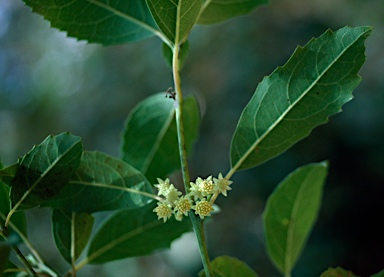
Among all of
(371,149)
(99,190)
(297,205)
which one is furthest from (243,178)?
(99,190)

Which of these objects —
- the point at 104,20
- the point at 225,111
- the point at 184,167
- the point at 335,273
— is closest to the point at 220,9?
the point at 104,20

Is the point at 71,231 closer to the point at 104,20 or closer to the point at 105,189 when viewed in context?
the point at 105,189

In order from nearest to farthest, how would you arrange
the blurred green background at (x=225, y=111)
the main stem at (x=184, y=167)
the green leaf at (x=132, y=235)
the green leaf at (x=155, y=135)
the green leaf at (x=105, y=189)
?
1. the main stem at (x=184, y=167)
2. the green leaf at (x=105, y=189)
3. the green leaf at (x=132, y=235)
4. the green leaf at (x=155, y=135)
5. the blurred green background at (x=225, y=111)

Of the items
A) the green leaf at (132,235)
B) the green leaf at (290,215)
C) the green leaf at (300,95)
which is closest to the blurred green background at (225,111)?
the green leaf at (290,215)

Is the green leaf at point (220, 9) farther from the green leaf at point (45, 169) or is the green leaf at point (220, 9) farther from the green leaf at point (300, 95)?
the green leaf at point (45, 169)

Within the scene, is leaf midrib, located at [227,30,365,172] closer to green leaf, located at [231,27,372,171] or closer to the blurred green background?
green leaf, located at [231,27,372,171]

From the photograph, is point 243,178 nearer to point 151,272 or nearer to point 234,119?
point 234,119

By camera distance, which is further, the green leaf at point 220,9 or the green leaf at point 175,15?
the green leaf at point 220,9

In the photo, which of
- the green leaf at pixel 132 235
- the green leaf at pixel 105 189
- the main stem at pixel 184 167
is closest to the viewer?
the main stem at pixel 184 167
